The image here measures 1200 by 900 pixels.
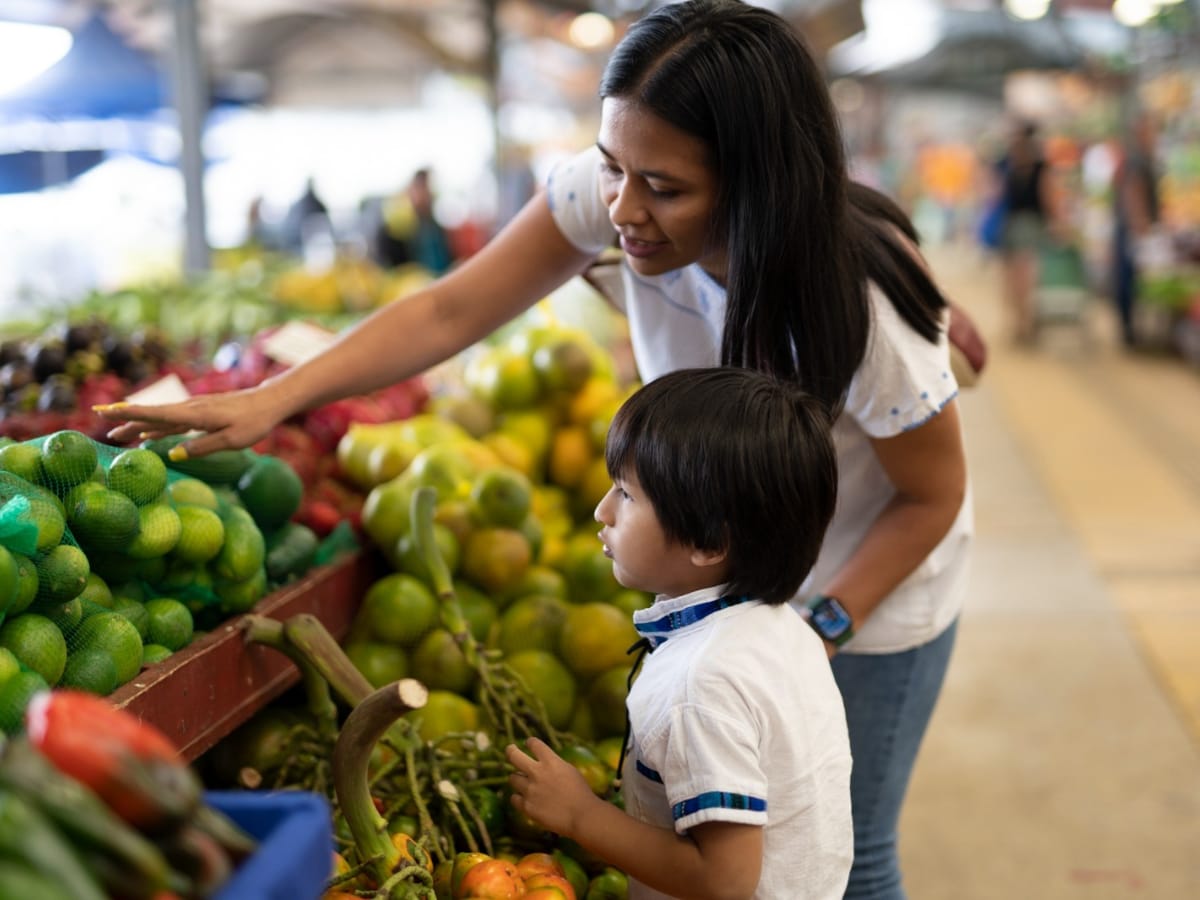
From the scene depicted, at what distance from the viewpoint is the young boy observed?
130 centimetres

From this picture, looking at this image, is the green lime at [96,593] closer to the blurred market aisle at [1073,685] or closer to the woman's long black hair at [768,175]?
the woman's long black hair at [768,175]

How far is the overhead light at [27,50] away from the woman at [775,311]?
7773 millimetres

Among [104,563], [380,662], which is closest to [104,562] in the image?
[104,563]

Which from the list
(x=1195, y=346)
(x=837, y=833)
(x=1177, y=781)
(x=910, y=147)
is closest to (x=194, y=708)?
(x=837, y=833)

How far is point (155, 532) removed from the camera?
1.64m

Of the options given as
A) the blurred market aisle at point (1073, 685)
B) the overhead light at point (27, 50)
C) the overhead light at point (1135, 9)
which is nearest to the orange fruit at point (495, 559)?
the blurred market aisle at point (1073, 685)

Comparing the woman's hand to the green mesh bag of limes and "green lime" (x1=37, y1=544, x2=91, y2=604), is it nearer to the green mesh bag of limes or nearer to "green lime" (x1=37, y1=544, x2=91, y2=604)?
the green mesh bag of limes

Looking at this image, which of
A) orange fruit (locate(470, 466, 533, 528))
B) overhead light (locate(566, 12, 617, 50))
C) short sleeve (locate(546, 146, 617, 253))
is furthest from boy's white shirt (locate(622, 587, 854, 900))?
overhead light (locate(566, 12, 617, 50))

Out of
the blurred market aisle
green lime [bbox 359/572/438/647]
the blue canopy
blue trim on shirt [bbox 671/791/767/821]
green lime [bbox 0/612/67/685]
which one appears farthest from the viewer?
the blue canopy

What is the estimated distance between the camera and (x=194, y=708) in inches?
62.0

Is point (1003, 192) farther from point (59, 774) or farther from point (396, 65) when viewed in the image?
point (59, 774)

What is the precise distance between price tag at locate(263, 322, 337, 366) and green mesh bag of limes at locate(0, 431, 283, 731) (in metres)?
1.18

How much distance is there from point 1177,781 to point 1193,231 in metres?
8.66

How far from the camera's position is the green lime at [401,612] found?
2043mm
